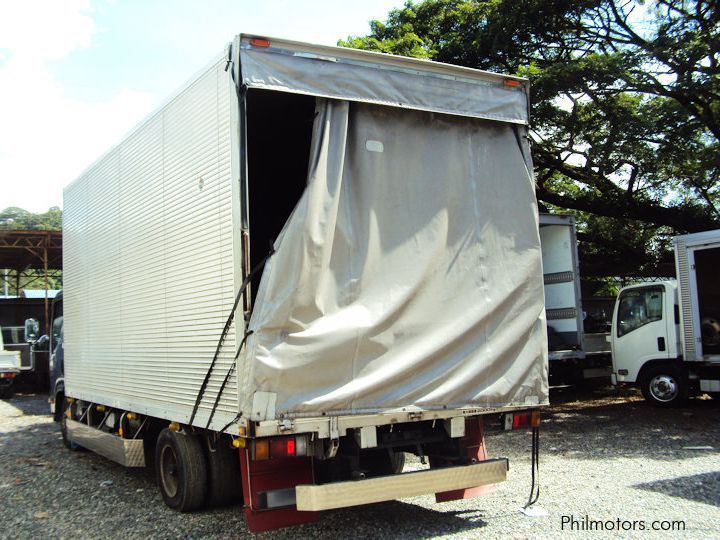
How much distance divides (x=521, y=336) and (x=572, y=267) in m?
5.79

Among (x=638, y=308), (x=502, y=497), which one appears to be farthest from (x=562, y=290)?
(x=502, y=497)

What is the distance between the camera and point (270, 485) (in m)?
4.70

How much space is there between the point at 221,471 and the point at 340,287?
207 cm

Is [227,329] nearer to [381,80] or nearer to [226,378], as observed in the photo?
[226,378]

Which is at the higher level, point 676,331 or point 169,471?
point 676,331

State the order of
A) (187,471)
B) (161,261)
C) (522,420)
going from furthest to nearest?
(161,261), (187,471), (522,420)

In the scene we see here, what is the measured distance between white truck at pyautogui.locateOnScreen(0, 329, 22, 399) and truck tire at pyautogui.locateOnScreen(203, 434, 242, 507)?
48.3 ft

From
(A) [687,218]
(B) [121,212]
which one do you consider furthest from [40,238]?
(A) [687,218]

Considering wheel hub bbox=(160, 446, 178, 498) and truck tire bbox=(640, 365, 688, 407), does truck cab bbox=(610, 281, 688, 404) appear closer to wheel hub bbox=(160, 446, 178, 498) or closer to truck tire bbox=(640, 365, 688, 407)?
truck tire bbox=(640, 365, 688, 407)

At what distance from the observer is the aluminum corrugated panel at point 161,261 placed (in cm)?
499

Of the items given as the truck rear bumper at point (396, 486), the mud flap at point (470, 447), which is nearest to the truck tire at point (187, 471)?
the truck rear bumper at point (396, 486)

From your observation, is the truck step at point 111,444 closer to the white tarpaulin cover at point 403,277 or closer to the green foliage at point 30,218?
the white tarpaulin cover at point 403,277

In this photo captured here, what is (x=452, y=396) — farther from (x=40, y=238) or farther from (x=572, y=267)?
(x=40, y=238)

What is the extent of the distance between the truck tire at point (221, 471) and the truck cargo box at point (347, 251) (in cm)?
43
